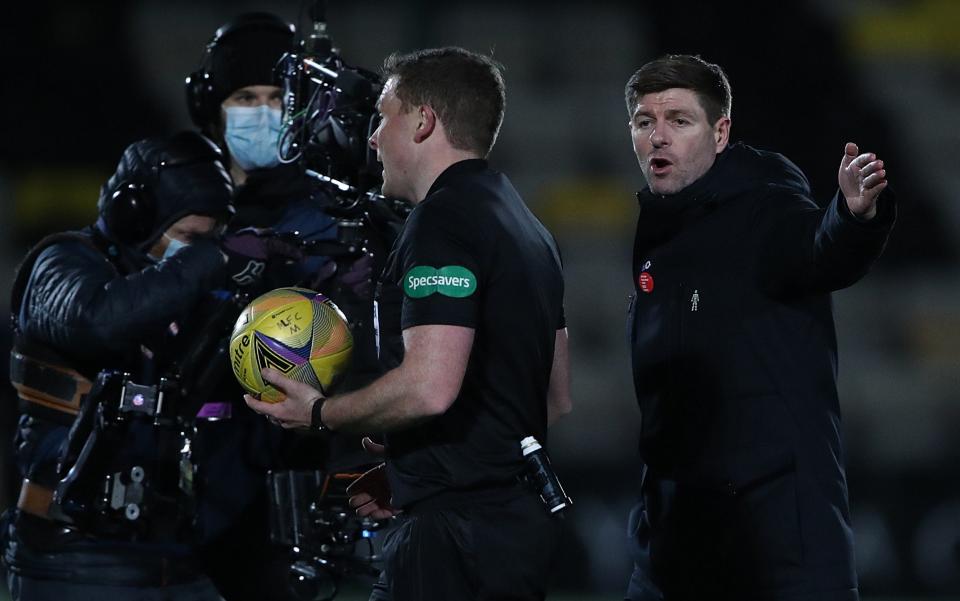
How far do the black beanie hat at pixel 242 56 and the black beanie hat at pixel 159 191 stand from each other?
2.01 feet

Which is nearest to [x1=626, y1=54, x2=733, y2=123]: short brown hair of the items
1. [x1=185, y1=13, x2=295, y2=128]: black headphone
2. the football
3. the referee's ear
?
the referee's ear

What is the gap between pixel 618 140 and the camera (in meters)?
11.0

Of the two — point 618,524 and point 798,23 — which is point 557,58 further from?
point 618,524

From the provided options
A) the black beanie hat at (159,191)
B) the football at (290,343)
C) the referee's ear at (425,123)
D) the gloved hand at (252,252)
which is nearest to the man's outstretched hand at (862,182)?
the referee's ear at (425,123)

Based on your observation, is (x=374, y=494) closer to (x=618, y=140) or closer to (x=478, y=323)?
(x=478, y=323)

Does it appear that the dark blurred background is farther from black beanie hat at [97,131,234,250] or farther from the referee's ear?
the referee's ear

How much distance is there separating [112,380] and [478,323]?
46.1 inches

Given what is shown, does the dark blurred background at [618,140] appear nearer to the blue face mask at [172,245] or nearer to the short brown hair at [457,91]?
the blue face mask at [172,245]

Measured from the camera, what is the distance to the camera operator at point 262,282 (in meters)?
4.12

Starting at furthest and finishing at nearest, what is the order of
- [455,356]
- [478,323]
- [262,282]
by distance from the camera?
1. [262,282]
2. [478,323]
3. [455,356]

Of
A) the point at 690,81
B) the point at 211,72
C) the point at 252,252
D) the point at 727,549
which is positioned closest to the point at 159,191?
the point at 252,252

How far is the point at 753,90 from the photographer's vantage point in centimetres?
1109

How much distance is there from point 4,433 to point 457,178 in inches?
218

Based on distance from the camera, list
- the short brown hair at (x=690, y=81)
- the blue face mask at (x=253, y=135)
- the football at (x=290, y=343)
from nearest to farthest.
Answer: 1. the football at (x=290, y=343)
2. the short brown hair at (x=690, y=81)
3. the blue face mask at (x=253, y=135)
